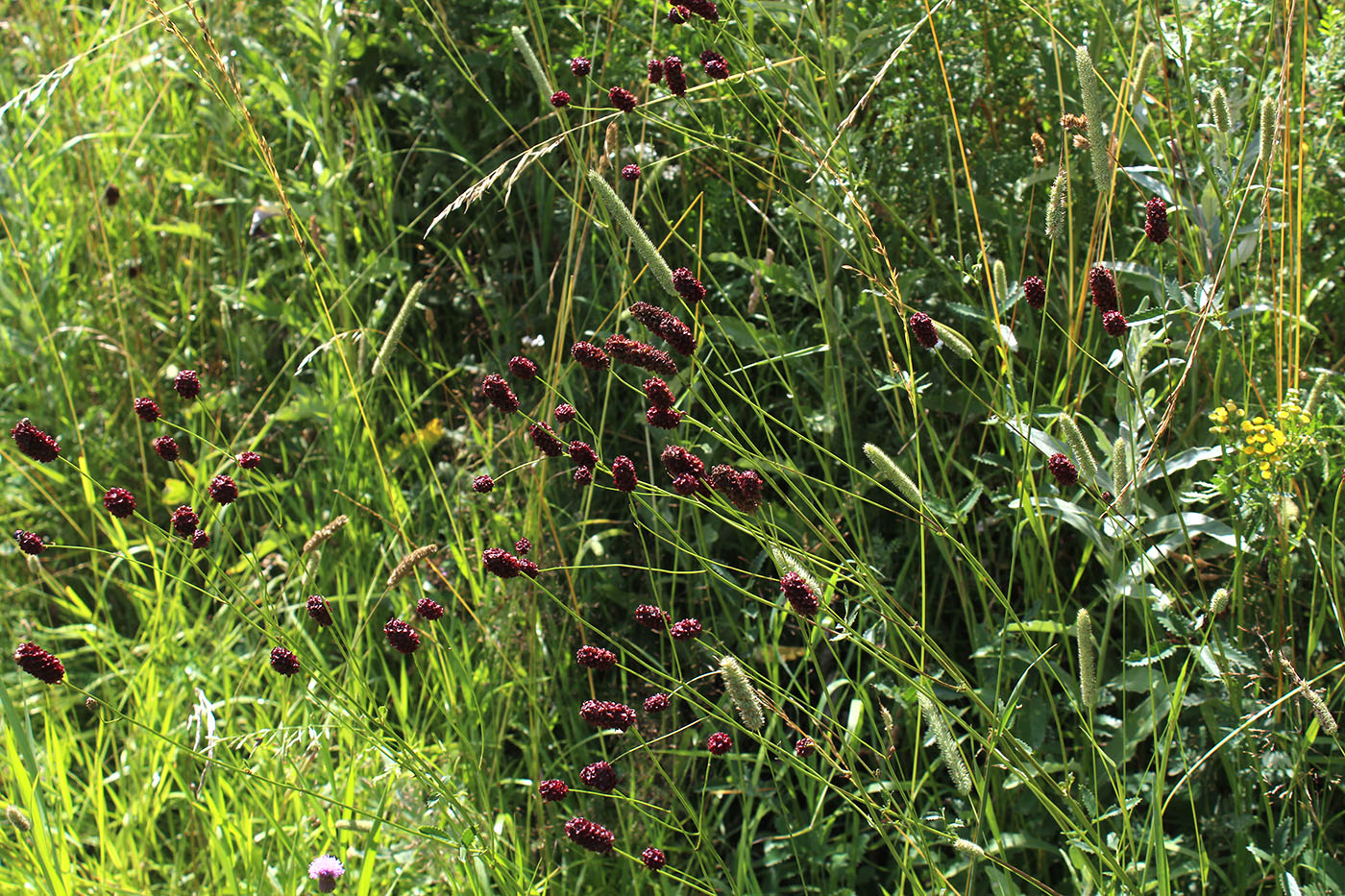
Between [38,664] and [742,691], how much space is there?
761 mm

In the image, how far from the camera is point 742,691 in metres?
1.05

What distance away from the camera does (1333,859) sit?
1323 mm

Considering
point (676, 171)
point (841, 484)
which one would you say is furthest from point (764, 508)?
point (676, 171)

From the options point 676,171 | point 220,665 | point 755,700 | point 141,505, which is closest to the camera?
point 755,700

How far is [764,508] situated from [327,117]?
1412 mm

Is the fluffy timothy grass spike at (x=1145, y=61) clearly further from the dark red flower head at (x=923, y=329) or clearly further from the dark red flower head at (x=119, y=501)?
the dark red flower head at (x=119, y=501)

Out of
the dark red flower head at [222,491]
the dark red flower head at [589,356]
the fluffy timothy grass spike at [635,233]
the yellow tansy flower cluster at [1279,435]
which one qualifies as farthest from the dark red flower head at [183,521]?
the yellow tansy flower cluster at [1279,435]

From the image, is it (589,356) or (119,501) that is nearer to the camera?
(589,356)

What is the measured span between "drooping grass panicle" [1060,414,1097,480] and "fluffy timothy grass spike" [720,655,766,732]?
430 mm

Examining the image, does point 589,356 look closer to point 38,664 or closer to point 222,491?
point 222,491

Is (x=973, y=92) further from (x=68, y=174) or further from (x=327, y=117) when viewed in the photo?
(x=68, y=174)

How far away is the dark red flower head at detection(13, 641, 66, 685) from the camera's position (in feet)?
3.67

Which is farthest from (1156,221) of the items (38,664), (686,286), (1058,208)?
(38,664)

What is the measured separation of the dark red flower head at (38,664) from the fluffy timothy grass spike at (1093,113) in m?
1.34
